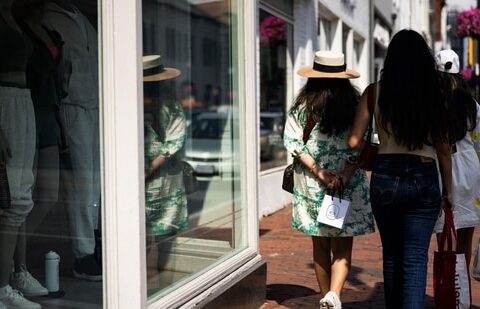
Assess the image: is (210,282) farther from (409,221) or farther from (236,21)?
(236,21)

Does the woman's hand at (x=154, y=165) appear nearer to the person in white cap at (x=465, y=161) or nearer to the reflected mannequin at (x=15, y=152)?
the reflected mannequin at (x=15, y=152)

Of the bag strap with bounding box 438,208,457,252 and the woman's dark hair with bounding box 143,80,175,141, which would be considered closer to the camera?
the woman's dark hair with bounding box 143,80,175,141

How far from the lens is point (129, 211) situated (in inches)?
137

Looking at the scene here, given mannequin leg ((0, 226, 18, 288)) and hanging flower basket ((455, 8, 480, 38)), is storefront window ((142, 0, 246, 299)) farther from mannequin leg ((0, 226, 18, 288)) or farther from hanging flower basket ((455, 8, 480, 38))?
hanging flower basket ((455, 8, 480, 38))

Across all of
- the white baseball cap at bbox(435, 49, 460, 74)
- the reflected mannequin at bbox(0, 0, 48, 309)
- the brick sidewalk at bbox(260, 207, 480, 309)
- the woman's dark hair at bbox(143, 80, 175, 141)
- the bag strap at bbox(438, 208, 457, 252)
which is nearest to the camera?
the woman's dark hair at bbox(143, 80, 175, 141)

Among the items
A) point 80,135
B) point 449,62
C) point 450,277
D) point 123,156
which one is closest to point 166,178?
point 80,135

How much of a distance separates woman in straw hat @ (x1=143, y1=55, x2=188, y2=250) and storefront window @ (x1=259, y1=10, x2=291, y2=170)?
5.36 m

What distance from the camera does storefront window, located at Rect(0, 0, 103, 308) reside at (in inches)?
156

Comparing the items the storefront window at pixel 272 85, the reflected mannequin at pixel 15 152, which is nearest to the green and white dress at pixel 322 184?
the reflected mannequin at pixel 15 152

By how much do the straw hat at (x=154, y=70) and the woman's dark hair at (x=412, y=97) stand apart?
49.1 inches

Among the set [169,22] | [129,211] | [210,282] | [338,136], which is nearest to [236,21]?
[169,22]

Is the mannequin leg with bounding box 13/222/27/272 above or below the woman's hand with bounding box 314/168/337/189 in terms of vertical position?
below

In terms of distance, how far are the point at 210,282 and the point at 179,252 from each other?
12.2 inches

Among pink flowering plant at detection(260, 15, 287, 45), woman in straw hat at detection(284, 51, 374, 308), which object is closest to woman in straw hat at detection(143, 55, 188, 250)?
woman in straw hat at detection(284, 51, 374, 308)
